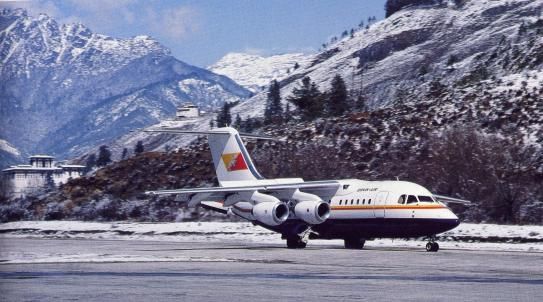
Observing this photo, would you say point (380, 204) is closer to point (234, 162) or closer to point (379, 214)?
point (379, 214)

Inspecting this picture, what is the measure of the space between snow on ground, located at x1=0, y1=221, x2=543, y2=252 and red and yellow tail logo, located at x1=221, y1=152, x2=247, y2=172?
5.17 meters

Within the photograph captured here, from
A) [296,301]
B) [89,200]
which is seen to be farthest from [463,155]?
[296,301]

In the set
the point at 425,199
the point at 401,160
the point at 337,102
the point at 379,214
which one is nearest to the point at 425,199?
the point at 425,199

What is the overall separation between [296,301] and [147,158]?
9022 cm

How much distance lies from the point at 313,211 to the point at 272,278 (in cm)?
1850

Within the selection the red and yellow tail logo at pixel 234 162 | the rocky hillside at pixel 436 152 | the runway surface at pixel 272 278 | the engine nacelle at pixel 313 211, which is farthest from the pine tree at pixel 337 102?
the runway surface at pixel 272 278

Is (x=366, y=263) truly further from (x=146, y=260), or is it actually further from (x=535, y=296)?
(x=535, y=296)

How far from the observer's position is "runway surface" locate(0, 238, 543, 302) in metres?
16.2

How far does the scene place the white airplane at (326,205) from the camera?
36312mm

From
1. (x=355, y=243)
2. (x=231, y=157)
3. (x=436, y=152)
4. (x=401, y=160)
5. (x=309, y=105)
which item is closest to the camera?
(x=355, y=243)

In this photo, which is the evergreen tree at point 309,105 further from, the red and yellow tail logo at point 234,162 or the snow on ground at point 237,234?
the red and yellow tail logo at point 234,162

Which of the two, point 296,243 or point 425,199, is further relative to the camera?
point 296,243

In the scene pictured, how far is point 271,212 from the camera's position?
40.0 metres

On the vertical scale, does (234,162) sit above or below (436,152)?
below
